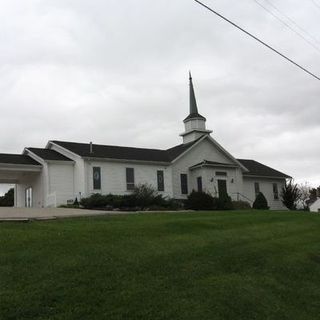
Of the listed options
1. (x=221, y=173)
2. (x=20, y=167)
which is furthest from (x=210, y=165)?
(x=20, y=167)

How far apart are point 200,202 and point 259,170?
12.7 metres

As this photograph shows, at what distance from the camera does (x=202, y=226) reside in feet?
60.6

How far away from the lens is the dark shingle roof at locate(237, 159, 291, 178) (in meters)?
45.4

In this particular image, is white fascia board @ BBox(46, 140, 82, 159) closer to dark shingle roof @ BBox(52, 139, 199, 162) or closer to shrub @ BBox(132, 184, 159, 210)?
dark shingle roof @ BBox(52, 139, 199, 162)

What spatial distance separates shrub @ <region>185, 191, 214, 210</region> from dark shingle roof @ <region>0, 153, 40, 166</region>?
1037 centimetres

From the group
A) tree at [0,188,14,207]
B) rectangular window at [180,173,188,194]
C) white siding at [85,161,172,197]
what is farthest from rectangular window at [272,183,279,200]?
tree at [0,188,14,207]

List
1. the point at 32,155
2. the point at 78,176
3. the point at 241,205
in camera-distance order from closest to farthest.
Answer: the point at 78,176, the point at 32,155, the point at 241,205

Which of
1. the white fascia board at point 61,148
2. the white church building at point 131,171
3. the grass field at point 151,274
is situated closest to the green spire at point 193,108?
the white church building at point 131,171

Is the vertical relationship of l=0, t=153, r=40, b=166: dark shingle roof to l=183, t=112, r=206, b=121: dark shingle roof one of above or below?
below

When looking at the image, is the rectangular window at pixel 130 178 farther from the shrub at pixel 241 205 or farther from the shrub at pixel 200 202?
the shrub at pixel 241 205

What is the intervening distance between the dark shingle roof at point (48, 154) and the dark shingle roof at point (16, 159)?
59cm

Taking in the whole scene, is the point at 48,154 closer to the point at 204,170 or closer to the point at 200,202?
the point at 200,202

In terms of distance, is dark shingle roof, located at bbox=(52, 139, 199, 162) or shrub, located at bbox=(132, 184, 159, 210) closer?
shrub, located at bbox=(132, 184, 159, 210)

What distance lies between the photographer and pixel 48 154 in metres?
36.7
